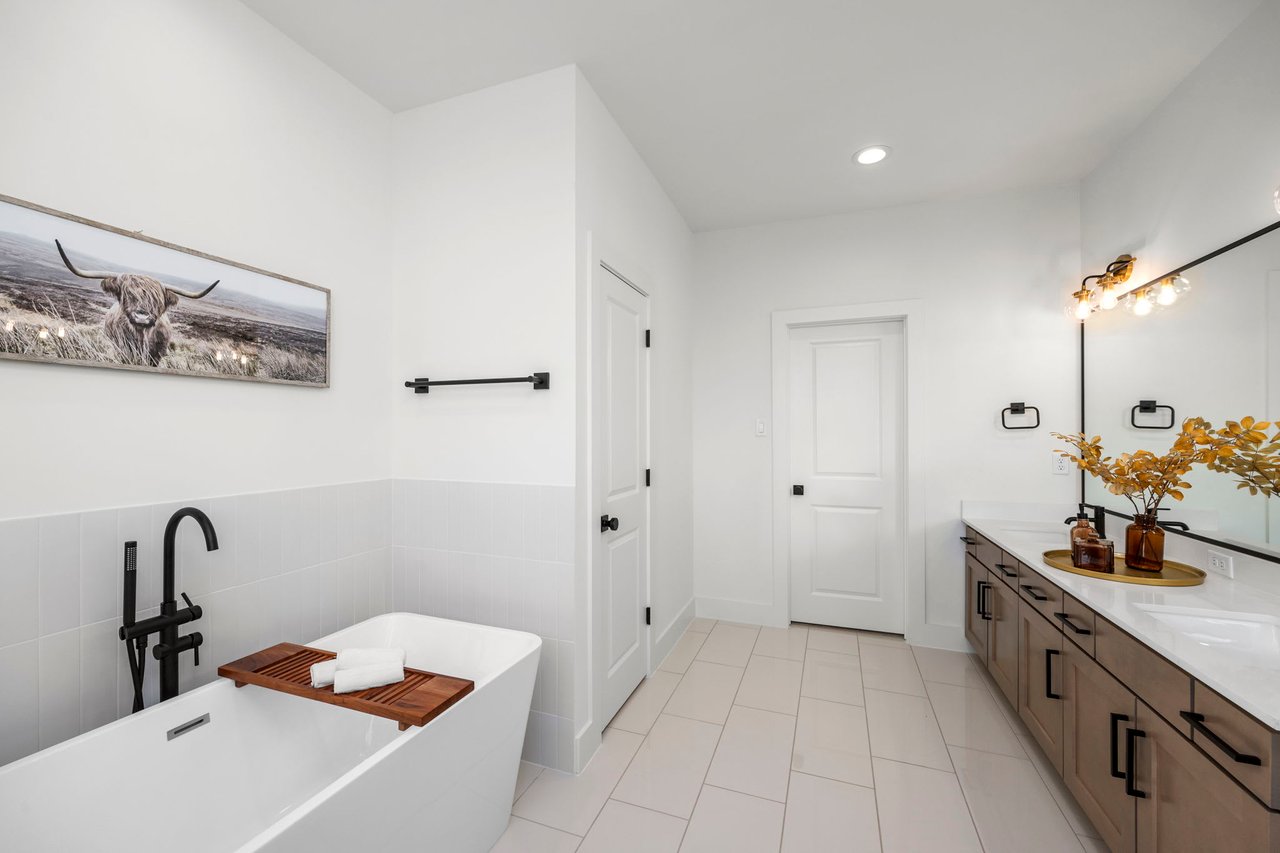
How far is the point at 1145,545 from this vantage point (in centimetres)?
188

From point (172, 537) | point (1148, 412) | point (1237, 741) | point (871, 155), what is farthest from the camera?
point (871, 155)

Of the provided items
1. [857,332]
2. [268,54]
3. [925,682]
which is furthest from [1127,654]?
[268,54]

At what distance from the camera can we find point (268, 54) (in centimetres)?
181

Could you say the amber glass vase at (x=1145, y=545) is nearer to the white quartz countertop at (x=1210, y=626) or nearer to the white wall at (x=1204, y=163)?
the white quartz countertop at (x=1210, y=626)

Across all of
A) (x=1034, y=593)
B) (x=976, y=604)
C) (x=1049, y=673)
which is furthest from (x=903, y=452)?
(x=1049, y=673)

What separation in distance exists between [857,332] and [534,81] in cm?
238

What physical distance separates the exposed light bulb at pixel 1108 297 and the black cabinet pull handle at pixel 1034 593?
1.47m

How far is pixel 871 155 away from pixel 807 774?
2821mm

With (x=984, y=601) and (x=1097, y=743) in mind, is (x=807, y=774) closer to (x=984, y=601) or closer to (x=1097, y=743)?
(x=1097, y=743)

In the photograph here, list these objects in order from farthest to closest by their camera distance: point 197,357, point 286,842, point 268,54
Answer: point 268,54, point 197,357, point 286,842

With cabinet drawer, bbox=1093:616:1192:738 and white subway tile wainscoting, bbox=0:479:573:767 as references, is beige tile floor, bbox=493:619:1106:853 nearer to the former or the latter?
white subway tile wainscoting, bbox=0:479:573:767

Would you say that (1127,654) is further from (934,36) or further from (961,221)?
(961,221)

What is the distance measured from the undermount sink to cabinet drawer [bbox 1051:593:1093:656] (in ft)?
0.54

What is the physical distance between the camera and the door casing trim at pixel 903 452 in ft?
10.4
